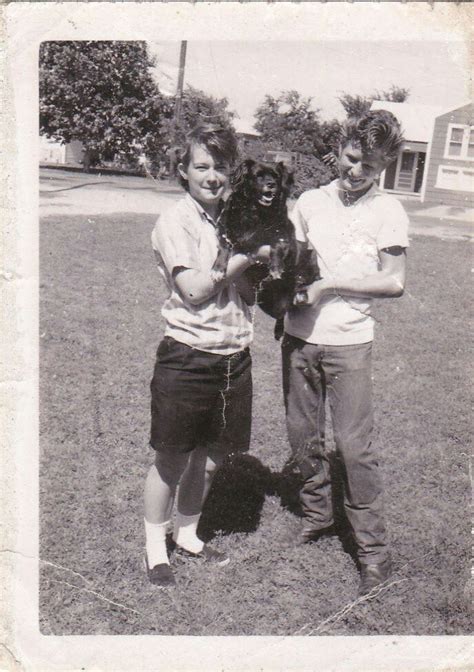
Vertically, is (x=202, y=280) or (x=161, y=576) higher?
(x=202, y=280)

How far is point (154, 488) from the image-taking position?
284 cm

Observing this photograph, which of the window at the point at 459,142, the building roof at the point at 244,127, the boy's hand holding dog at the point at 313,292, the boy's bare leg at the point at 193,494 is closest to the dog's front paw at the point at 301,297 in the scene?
the boy's hand holding dog at the point at 313,292

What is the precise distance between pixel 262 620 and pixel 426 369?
114 inches

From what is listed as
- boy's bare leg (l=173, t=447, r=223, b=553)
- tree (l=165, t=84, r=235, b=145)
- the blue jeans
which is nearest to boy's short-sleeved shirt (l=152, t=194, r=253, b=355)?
tree (l=165, t=84, r=235, b=145)

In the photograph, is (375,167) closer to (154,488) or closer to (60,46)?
(60,46)

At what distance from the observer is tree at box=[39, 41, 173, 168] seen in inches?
106

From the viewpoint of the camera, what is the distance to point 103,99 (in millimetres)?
3037

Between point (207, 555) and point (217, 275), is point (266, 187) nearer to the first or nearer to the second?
point (217, 275)

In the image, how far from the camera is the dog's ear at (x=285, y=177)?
8.61ft

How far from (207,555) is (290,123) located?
196 centimetres

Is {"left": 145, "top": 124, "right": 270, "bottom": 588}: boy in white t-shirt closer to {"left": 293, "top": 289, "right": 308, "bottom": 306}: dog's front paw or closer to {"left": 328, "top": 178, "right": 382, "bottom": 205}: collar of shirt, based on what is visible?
{"left": 293, "top": 289, "right": 308, "bottom": 306}: dog's front paw

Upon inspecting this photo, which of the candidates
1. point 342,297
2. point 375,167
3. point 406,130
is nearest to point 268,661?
point 342,297

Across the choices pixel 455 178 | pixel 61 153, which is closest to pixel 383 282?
pixel 455 178

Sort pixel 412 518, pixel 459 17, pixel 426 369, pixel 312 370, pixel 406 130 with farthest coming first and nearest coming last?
pixel 426 369, pixel 412 518, pixel 312 370, pixel 406 130, pixel 459 17
